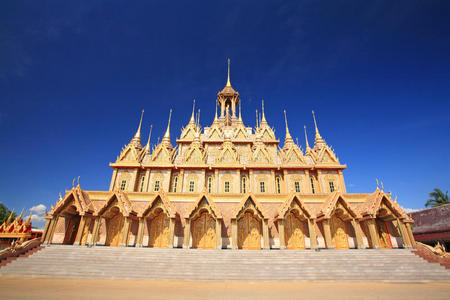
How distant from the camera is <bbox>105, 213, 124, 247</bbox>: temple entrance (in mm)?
20234

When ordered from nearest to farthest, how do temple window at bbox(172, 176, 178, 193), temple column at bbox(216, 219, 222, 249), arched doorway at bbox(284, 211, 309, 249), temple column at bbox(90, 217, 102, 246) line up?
temple column at bbox(216, 219, 222, 249) → temple column at bbox(90, 217, 102, 246) → arched doorway at bbox(284, 211, 309, 249) → temple window at bbox(172, 176, 178, 193)

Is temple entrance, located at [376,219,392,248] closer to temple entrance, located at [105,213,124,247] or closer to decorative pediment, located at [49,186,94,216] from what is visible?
temple entrance, located at [105,213,124,247]

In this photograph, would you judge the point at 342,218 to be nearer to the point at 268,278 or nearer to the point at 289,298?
the point at 268,278

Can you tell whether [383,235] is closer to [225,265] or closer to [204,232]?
[225,265]

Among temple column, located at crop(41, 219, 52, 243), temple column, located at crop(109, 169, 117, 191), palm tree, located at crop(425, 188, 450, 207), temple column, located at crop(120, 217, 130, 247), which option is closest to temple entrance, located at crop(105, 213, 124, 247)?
temple column, located at crop(120, 217, 130, 247)

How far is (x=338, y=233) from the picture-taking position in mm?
20438

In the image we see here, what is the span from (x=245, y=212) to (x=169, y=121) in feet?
76.3

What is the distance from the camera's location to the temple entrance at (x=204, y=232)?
64.3 feet

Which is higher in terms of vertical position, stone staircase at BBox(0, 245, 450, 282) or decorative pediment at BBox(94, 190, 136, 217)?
decorative pediment at BBox(94, 190, 136, 217)

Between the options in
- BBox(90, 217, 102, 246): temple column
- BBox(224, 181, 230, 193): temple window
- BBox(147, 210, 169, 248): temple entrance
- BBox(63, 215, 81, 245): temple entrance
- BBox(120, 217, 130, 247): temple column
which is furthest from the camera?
BBox(224, 181, 230, 193): temple window

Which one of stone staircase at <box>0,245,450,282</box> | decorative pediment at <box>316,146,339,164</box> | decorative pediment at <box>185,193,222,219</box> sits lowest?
stone staircase at <box>0,245,450,282</box>

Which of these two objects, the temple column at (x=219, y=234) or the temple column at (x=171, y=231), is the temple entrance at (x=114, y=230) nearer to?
the temple column at (x=171, y=231)

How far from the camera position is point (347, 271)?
1286cm

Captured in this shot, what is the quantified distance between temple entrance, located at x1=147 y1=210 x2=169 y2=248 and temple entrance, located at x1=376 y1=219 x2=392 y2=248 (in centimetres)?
2108
